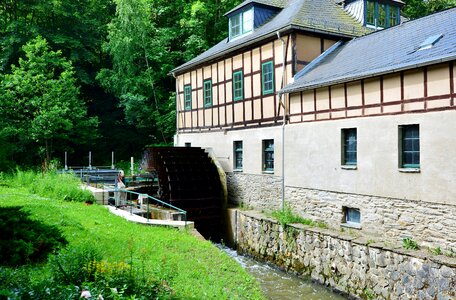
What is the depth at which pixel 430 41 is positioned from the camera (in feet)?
30.7

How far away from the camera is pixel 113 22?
26.1 metres

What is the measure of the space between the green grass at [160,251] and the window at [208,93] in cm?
758

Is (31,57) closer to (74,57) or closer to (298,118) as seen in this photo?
(74,57)

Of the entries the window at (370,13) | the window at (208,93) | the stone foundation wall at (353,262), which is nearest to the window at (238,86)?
the window at (208,93)

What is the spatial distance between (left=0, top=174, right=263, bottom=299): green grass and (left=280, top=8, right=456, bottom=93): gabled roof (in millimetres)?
5500

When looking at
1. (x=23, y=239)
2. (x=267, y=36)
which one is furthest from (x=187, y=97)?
(x=23, y=239)

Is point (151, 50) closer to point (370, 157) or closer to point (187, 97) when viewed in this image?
point (187, 97)

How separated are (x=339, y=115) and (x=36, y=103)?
51.2 ft

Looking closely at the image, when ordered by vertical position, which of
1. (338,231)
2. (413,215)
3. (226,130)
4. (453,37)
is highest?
(453,37)

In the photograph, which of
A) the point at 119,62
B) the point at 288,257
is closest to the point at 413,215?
the point at 288,257

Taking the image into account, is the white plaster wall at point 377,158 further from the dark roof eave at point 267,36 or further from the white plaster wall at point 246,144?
the dark roof eave at point 267,36

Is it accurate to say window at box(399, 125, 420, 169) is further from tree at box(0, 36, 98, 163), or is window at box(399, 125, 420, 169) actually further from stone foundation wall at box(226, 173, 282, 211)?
tree at box(0, 36, 98, 163)

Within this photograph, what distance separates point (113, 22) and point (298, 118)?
59.3 feet

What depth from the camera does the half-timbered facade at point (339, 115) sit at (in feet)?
28.4
